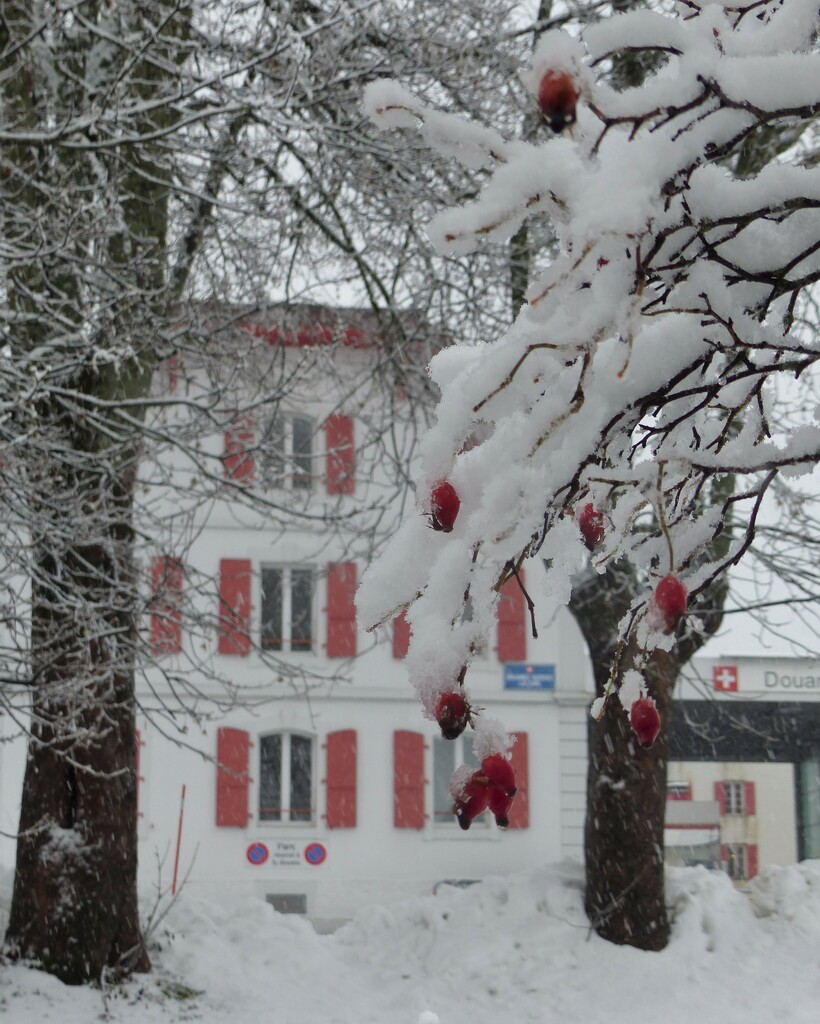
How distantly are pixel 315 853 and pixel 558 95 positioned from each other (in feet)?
52.9

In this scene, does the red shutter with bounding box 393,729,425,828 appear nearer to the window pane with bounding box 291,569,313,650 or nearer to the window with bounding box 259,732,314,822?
the window with bounding box 259,732,314,822

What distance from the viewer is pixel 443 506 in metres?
1.28

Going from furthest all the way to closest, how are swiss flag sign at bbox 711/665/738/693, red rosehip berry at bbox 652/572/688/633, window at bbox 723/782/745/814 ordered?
window at bbox 723/782/745/814, swiss flag sign at bbox 711/665/738/693, red rosehip berry at bbox 652/572/688/633

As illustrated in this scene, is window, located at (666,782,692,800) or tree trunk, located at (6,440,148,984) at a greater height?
tree trunk, located at (6,440,148,984)

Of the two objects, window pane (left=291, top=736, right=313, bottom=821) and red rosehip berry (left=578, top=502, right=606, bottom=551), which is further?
window pane (left=291, top=736, right=313, bottom=821)

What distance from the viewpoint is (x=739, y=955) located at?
7859mm

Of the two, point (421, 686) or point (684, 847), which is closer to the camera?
point (421, 686)

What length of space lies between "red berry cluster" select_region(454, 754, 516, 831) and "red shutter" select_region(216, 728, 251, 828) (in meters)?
15.2

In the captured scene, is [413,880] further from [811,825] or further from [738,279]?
[738,279]

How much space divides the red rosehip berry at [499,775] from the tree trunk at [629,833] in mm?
6868

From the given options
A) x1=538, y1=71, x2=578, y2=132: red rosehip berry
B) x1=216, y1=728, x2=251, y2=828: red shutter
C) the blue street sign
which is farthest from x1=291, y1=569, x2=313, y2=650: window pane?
x1=538, y1=71, x2=578, y2=132: red rosehip berry

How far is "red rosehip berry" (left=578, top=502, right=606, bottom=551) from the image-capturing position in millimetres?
1646

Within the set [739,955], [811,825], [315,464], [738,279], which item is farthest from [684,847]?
[738,279]

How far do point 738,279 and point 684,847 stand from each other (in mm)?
19668
